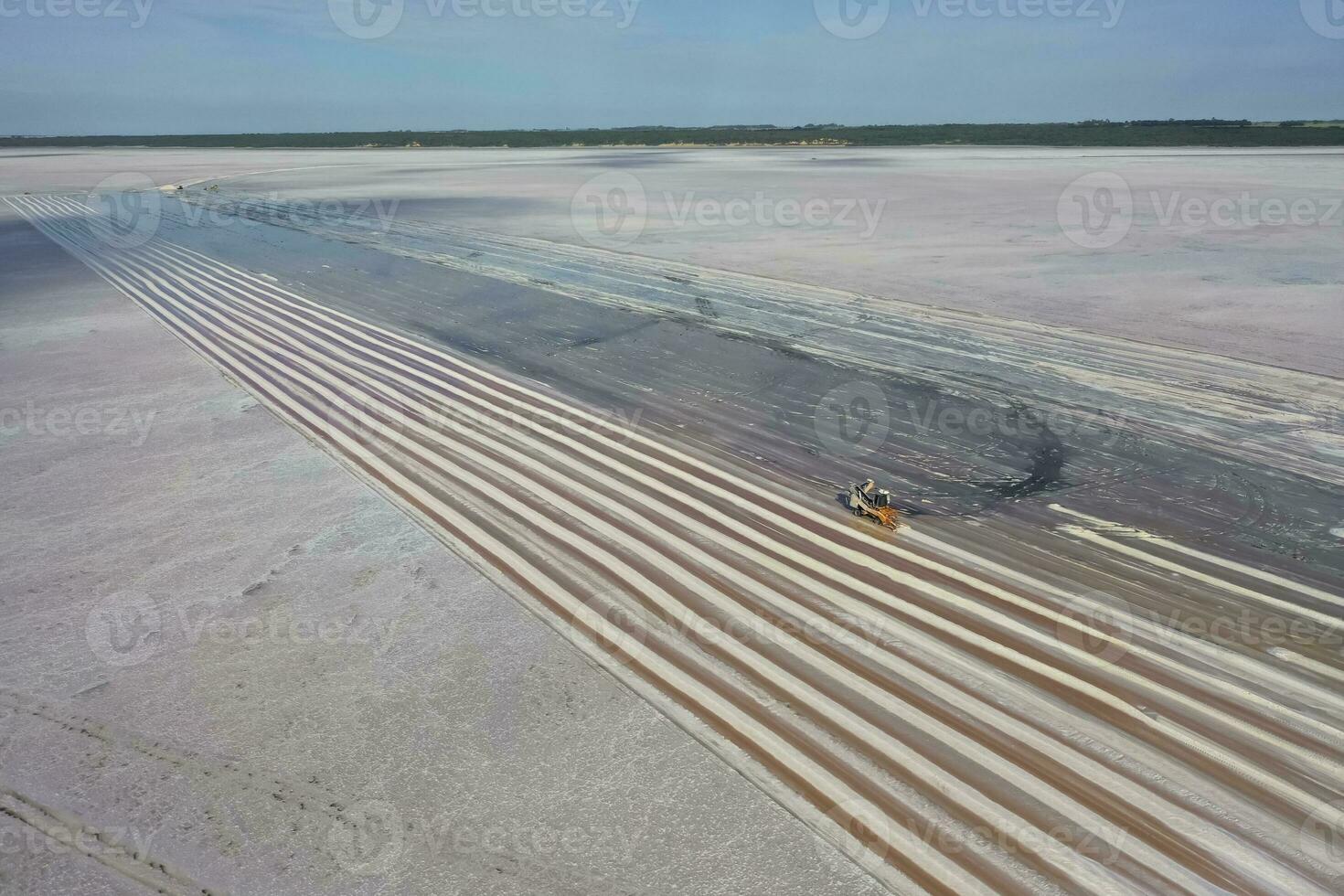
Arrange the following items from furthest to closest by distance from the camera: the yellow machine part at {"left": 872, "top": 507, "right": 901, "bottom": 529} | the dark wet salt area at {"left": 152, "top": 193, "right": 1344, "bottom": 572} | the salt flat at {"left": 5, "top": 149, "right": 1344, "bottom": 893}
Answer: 1. the dark wet salt area at {"left": 152, "top": 193, "right": 1344, "bottom": 572}
2. the yellow machine part at {"left": 872, "top": 507, "right": 901, "bottom": 529}
3. the salt flat at {"left": 5, "top": 149, "right": 1344, "bottom": 893}

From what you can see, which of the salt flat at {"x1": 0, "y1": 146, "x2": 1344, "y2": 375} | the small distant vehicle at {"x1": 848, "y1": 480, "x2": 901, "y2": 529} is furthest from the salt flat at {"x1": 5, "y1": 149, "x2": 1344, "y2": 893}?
the salt flat at {"x1": 0, "y1": 146, "x2": 1344, "y2": 375}

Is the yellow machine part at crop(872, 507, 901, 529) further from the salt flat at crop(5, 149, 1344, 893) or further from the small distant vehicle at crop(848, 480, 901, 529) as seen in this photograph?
the salt flat at crop(5, 149, 1344, 893)

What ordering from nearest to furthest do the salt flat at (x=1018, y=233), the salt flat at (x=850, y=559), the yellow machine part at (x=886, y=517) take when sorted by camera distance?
1. the salt flat at (x=850, y=559)
2. the yellow machine part at (x=886, y=517)
3. the salt flat at (x=1018, y=233)

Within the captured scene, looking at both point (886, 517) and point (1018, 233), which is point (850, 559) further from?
point (1018, 233)

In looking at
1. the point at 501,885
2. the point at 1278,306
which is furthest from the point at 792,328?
the point at 501,885

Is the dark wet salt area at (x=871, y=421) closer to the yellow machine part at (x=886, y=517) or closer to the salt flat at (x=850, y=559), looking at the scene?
the salt flat at (x=850, y=559)

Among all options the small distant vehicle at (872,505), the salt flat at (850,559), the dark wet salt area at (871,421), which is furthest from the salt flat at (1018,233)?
the small distant vehicle at (872,505)

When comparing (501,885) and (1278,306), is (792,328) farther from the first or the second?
(501,885)

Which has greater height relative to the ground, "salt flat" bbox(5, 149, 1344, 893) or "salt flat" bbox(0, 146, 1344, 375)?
"salt flat" bbox(0, 146, 1344, 375)
